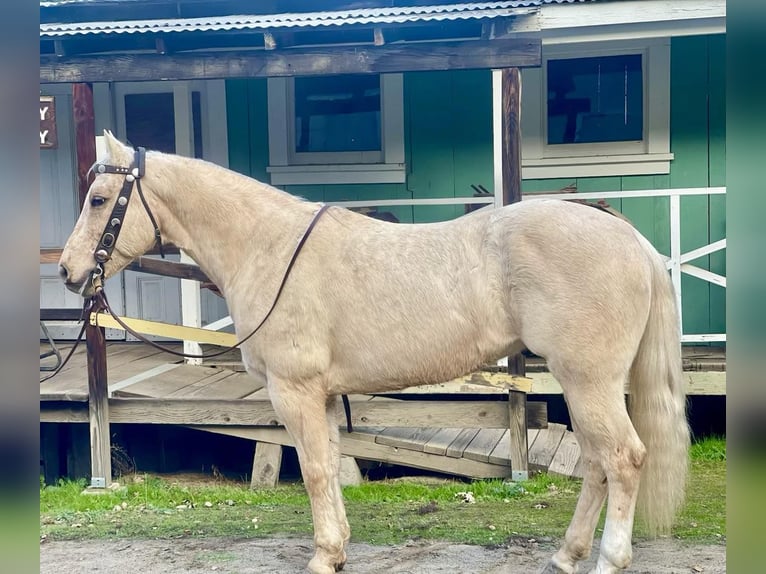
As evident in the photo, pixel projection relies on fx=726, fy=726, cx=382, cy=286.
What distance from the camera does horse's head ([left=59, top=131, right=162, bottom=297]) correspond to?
11.8 feet

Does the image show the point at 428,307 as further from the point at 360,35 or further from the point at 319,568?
the point at 360,35

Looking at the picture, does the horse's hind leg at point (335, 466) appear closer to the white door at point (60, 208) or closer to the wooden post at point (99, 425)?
the wooden post at point (99, 425)

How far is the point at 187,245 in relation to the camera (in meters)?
3.78

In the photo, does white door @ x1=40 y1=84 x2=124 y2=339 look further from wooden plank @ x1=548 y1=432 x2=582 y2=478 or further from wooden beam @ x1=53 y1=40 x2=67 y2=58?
wooden plank @ x1=548 y1=432 x2=582 y2=478

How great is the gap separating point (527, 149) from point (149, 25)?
3913 mm

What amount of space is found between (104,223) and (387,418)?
267 cm

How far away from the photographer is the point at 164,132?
805 cm

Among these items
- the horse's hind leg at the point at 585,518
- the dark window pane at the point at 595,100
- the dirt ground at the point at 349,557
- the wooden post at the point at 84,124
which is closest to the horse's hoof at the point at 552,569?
the horse's hind leg at the point at 585,518

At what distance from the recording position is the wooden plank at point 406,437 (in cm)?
565

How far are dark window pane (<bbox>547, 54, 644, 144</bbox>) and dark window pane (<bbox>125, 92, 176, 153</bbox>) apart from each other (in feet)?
13.5

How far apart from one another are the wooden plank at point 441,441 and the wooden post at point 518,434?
0.55 meters

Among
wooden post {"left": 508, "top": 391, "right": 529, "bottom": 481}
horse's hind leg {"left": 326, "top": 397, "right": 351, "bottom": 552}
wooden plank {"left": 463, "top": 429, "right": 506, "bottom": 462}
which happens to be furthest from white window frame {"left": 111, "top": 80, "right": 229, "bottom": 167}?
horse's hind leg {"left": 326, "top": 397, "right": 351, "bottom": 552}

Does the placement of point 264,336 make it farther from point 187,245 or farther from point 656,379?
point 656,379
